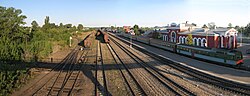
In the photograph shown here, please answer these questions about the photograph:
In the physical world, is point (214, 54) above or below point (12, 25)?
below

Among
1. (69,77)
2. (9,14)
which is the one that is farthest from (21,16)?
(69,77)

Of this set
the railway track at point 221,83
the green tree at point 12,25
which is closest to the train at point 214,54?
the railway track at point 221,83

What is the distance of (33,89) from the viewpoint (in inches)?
676

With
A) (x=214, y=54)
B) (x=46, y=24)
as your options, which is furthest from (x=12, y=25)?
(x=214, y=54)

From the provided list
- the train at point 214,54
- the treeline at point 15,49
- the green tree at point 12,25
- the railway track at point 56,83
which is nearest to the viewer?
the treeline at point 15,49

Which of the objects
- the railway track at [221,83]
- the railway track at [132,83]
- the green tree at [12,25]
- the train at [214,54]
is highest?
the green tree at [12,25]

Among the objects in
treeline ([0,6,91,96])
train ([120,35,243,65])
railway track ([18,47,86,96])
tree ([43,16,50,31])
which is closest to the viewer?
treeline ([0,6,91,96])

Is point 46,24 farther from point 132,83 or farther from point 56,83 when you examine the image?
point 132,83

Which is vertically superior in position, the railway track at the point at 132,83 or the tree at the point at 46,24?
the tree at the point at 46,24

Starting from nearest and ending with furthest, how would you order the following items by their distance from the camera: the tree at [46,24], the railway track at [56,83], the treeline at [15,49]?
the treeline at [15,49] → the railway track at [56,83] → the tree at [46,24]

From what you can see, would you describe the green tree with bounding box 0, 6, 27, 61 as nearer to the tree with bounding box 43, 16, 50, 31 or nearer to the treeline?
the treeline

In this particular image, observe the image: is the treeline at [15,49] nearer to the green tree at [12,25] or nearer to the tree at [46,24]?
the green tree at [12,25]

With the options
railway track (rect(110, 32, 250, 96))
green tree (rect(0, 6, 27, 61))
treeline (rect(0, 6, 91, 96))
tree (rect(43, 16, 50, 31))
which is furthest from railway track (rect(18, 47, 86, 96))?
tree (rect(43, 16, 50, 31))

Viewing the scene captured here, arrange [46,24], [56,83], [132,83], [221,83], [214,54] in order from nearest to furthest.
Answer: [221,83], [132,83], [56,83], [214,54], [46,24]
